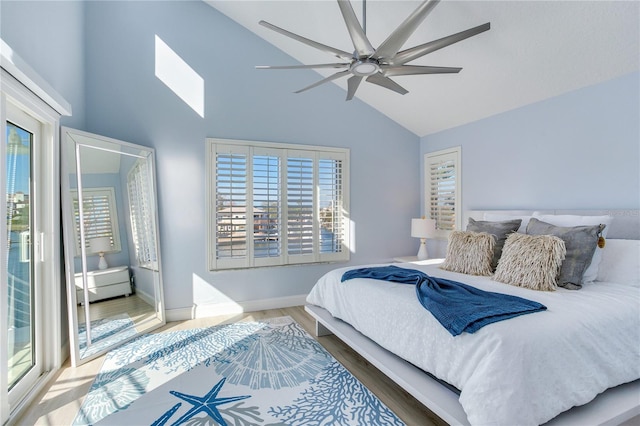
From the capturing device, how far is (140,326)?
3.38 metres

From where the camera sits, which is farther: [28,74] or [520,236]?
[520,236]

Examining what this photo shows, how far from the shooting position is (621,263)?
2.47 metres

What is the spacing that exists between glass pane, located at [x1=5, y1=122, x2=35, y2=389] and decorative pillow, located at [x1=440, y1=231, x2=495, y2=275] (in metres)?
3.30

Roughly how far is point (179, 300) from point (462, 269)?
118 inches

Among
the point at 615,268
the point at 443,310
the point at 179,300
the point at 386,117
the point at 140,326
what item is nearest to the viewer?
the point at 443,310

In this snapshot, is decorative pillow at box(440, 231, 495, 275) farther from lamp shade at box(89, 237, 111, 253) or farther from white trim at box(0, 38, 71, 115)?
white trim at box(0, 38, 71, 115)

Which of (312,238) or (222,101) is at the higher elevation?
(222,101)

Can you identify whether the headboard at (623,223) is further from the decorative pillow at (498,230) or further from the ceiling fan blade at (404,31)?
the ceiling fan blade at (404,31)

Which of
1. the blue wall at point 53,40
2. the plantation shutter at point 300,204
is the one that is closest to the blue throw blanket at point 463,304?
the plantation shutter at point 300,204

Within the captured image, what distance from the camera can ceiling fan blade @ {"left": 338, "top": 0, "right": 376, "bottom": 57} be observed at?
6.02 feet

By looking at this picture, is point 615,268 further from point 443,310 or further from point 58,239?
point 58,239

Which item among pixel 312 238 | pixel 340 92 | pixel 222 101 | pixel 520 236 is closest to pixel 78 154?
pixel 222 101

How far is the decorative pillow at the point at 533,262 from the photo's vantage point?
2338mm

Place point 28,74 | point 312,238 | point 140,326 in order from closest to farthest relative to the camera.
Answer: point 28,74 → point 140,326 → point 312,238
